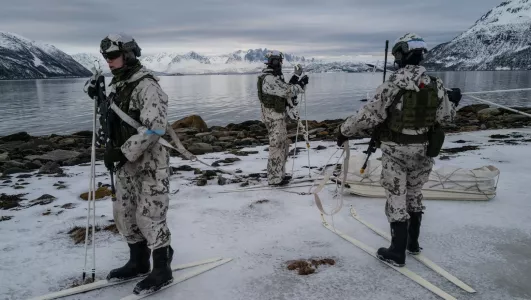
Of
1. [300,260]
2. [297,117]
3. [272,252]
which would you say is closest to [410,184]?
[300,260]

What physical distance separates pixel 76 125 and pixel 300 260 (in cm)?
3233

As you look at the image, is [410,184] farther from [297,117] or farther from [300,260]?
[297,117]

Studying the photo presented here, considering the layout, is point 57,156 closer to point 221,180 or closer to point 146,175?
point 221,180

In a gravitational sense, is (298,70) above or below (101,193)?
above

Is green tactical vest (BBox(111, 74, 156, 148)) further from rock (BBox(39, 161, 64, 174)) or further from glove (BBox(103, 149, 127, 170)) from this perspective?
rock (BBox(39, 161, 64, 174))

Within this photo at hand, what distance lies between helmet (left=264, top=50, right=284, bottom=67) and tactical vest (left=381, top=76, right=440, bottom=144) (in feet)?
15.0

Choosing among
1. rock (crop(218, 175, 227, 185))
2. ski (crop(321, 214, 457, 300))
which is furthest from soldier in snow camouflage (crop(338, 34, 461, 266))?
rock (crop(218, 175, 227, 185))

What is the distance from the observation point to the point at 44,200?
8336mm

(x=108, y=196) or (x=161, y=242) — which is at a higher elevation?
(x=161, y=242)

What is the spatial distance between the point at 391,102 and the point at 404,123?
314 mm

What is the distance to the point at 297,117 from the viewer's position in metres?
9.92

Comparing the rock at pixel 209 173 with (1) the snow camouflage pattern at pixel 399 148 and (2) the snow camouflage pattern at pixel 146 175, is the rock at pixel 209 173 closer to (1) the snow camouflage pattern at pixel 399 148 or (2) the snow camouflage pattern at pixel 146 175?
(2) the snow camouflage pattern at pixel 146 175

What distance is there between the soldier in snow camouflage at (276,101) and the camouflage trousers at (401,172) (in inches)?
172

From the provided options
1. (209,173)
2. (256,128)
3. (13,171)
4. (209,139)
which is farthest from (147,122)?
(256,128)
